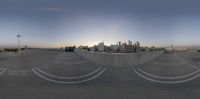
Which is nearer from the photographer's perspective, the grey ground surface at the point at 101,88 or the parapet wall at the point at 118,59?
the grey ground surface at the point at 101,88

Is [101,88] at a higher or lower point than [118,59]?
lower

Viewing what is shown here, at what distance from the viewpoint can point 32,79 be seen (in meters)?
24.2

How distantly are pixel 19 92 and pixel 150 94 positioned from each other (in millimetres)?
8704

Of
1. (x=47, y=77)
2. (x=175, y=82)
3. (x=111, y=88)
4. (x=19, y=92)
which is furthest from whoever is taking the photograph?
(x=47, y=77)

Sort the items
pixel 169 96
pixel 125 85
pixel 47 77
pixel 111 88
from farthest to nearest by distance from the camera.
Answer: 1. pixel 47 77
2. pixel 125 85
3. pixel 111 88
4. pixel 169 96

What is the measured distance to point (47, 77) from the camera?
2516 centimetres

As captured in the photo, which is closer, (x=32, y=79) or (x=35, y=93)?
(x=35, y=93)

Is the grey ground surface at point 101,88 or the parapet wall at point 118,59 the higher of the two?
the parapet wall at point 118,59

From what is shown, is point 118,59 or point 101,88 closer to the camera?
point 101,88

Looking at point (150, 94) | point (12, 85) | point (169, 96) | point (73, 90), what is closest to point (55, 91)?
point (73, 90)

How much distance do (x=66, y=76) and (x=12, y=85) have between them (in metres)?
5.92

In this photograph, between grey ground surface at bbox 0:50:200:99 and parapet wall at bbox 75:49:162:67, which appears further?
parapet wall at bbox 75:49:162:67

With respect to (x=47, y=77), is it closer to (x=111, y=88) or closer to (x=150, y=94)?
(x=111, y=88)

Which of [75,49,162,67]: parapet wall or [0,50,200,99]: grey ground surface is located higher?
[75,49,162,67]: parapet wall
